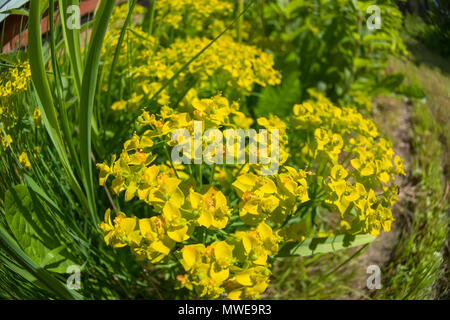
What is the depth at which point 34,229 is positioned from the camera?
698 mm

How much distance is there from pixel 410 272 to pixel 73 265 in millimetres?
997

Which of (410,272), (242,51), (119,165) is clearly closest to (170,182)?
(119,165)

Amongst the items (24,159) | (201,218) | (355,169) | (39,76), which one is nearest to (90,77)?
(39,76)

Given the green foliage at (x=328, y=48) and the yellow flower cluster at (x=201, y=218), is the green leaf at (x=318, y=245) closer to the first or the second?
the yellow flower cluster at (x=201, y=218)

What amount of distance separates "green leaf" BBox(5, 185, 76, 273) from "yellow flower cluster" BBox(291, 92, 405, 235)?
0.57 m

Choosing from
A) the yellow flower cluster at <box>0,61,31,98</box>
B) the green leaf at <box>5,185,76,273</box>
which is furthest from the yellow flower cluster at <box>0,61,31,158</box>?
the green leaf at <box>5,185,76,273</box>

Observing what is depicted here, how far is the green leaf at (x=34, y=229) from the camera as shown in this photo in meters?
0.66

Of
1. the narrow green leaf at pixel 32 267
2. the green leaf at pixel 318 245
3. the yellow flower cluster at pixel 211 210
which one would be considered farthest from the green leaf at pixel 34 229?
the green leaf at pixel 318 245

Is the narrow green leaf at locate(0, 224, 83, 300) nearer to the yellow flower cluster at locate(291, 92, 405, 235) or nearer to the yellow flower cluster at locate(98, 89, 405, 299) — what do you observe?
the yellow flower cluster at locate(98, 89, 405, 299)

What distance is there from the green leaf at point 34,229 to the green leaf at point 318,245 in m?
0.48

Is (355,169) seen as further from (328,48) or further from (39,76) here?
(328,48)

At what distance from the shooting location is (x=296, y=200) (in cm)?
63

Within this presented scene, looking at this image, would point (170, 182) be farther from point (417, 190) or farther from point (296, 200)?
point (417, 190)

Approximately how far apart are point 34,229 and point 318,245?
2.04 feet
